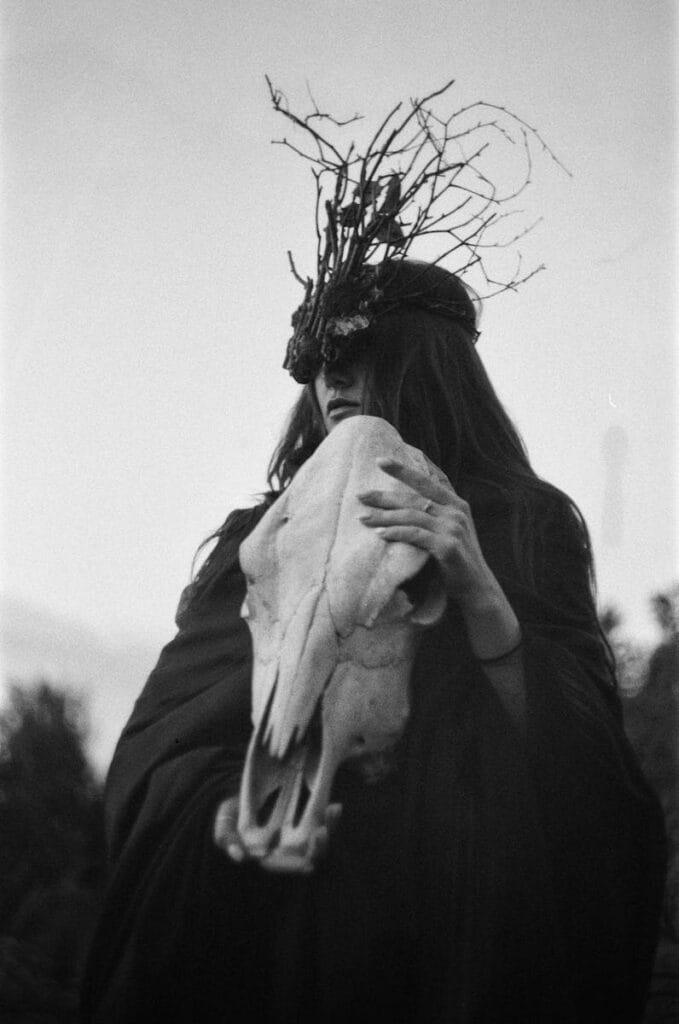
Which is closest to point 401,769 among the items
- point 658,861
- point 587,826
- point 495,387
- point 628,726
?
point 587,826

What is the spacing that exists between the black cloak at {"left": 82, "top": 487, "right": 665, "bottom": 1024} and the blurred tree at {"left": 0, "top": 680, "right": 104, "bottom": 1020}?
396 mm

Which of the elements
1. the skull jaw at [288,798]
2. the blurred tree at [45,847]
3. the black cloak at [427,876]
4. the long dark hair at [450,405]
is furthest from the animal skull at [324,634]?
the blurred tree at [45,847]

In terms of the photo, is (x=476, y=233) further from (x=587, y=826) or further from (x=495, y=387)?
(x=587, y=826)

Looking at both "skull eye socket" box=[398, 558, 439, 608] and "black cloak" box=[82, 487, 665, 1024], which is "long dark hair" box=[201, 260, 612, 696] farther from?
"skull eye socket" box=[398, 558, 439, 608]

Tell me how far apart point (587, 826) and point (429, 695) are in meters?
0.40

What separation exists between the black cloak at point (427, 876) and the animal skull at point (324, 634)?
0.11m

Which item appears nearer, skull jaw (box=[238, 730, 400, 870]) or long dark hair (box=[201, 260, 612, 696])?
skull jaw (box=[238, 730, 400, 870])

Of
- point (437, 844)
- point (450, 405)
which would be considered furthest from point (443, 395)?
point (437, 844)

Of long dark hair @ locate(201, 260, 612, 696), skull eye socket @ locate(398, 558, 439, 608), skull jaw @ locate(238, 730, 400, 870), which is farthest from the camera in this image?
long dark hair @ locate(201, 260, 612, 696)

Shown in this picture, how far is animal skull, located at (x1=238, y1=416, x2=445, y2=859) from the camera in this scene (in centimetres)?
274

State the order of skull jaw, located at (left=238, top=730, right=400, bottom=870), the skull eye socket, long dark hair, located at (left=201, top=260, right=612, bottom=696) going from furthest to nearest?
long dark hair, located at (left=201, top=260, right=612, bottom=696) < the skull eye socket < skull jaw, located at (left=238, top=730, right=400, bottom=870)

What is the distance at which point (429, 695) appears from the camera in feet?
9.77

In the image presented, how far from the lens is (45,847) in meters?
3.58

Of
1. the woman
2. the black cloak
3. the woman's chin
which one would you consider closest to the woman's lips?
the woman's chin
